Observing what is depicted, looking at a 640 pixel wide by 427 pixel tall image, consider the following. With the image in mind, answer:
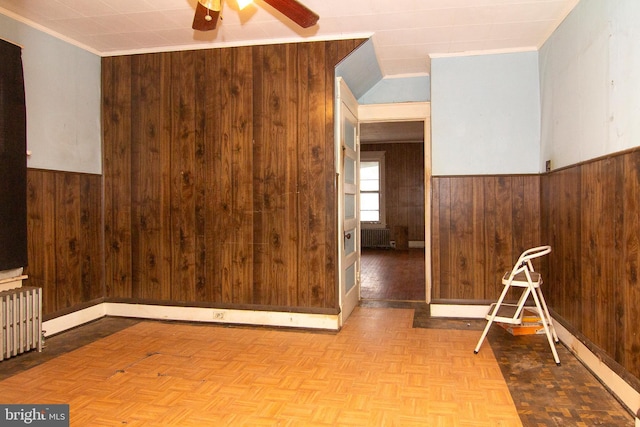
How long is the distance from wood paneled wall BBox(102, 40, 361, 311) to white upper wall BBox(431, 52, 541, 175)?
1213mm

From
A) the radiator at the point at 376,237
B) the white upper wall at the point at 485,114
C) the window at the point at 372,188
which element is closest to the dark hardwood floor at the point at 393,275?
the radiator at the point at 376,237

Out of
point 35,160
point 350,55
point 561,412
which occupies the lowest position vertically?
point 561,412

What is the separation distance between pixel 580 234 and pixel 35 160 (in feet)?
14.9

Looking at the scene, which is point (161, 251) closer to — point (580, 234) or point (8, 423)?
point (8, 423)

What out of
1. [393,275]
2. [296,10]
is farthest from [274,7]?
[393,275]

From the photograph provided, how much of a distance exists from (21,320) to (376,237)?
9184mm

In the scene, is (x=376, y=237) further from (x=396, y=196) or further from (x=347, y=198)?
(x=347, y=198)

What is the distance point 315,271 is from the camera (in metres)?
4.46

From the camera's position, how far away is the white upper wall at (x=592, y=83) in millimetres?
2721

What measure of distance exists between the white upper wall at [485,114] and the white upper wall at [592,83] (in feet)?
0.70

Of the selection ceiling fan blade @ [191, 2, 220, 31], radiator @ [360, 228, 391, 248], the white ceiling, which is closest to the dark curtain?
the white ceiling

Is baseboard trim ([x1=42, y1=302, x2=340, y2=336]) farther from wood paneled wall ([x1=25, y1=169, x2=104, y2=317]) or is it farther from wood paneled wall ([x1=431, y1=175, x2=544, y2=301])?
wood paneled wall ([x1=431, y1=175, x2=544, y2=301])

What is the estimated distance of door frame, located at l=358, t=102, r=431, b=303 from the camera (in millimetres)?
5203

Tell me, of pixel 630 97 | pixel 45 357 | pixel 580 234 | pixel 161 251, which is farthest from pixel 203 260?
pixel 630 97
